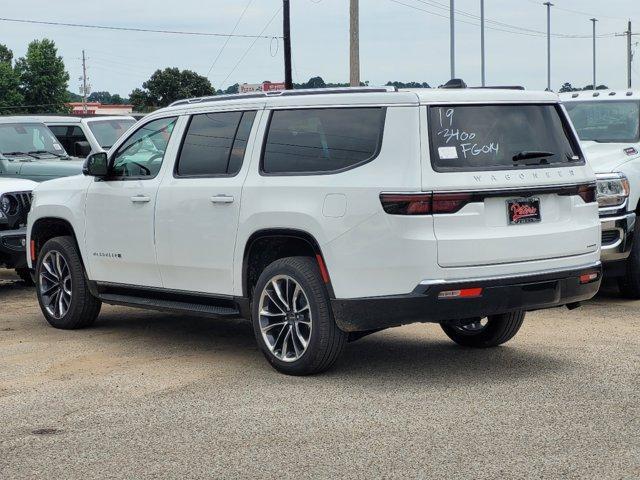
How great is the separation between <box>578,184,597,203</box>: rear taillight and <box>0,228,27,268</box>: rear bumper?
Answer: 22.1 feet

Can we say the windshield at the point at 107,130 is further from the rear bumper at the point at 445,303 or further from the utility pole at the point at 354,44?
the utility pole at the point at 354,44

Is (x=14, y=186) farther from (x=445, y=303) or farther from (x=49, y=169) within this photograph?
(x=445, y=303)

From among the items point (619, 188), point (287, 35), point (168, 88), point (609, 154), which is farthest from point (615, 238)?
point (168, 88)

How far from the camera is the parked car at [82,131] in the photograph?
1717 centimetres

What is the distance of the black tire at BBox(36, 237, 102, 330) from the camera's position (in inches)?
376

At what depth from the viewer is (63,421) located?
6477 millimetres

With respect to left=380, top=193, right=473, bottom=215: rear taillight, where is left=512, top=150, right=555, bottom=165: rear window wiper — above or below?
above

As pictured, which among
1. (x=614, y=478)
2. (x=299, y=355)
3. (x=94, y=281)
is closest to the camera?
(x=614, y=478)

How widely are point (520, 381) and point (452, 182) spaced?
54.8 inches

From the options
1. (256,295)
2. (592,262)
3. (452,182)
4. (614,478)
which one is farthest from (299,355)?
(614,478)

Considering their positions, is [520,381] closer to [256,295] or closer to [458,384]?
[458,384]

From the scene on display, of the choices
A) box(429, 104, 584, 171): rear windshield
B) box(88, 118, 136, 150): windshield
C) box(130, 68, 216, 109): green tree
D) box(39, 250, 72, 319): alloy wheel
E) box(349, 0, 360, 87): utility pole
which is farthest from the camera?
box(130, 68, 216, 109): green tree

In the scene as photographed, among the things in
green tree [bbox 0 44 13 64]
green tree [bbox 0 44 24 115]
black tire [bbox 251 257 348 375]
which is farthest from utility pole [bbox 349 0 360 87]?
green tree [bbox 0 44 13 64]

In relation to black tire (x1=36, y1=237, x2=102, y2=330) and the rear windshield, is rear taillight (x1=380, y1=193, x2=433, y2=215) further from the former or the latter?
black tire (x1=36, y1=237, x2=102, y2=330)
